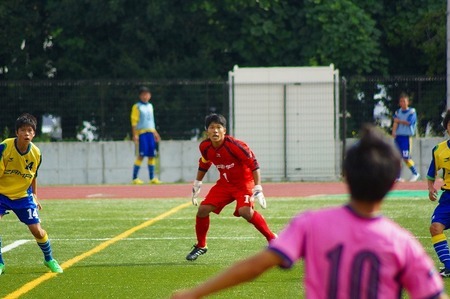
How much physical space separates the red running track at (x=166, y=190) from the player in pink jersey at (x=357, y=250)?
1678 cm

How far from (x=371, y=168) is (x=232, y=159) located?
7.58 m

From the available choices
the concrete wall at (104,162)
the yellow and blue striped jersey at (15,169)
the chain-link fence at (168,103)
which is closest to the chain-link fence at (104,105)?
the chain-link fence at (168,103)

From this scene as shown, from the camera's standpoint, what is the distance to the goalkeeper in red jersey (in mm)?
11188

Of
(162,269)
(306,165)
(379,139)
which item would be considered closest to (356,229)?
(379,139)

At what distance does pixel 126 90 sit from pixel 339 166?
17.8 ft

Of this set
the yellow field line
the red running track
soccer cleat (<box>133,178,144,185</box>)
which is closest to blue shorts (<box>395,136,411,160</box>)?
the red running track

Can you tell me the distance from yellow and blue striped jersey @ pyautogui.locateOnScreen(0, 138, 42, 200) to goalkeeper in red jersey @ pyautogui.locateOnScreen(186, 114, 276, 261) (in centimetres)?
183

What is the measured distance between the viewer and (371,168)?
3.76 meters

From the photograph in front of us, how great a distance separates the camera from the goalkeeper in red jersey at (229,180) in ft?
36.7

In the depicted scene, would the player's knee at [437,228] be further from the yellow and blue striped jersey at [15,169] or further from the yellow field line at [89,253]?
the yellow and blue striped jersey at [15,169]

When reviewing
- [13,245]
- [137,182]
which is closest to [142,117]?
[137,182]

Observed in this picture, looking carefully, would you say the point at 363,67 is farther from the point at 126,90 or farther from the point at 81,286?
the point at 81,286

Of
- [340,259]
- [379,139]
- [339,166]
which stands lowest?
[339,166]

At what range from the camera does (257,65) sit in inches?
1257
